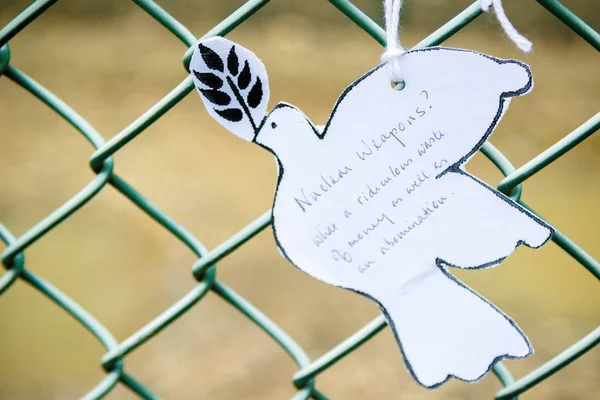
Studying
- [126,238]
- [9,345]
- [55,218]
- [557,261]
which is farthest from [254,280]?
[55,218]

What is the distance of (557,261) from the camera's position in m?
1.90

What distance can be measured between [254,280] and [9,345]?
666mm

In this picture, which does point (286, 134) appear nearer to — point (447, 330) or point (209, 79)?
point (209, 79)

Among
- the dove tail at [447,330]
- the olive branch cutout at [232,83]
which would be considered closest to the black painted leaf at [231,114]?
the olive branch cutout at [232,83]

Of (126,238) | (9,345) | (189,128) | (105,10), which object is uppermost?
(105,10)

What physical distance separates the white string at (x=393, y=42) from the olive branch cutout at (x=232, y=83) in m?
0.08

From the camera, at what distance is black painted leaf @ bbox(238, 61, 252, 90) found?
41 cm

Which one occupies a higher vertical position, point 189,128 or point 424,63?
point 189,128

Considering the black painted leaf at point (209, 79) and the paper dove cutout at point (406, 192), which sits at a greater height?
the black painted leaf at point (209, 79)

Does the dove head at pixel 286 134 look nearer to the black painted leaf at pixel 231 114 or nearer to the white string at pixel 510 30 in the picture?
the black painted leaf at pixel 231 114

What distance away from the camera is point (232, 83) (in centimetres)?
41

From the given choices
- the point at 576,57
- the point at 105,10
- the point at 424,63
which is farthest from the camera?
the point at 105,10

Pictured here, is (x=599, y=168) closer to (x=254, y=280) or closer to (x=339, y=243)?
(x=254, y=280)

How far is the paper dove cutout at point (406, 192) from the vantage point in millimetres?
415
